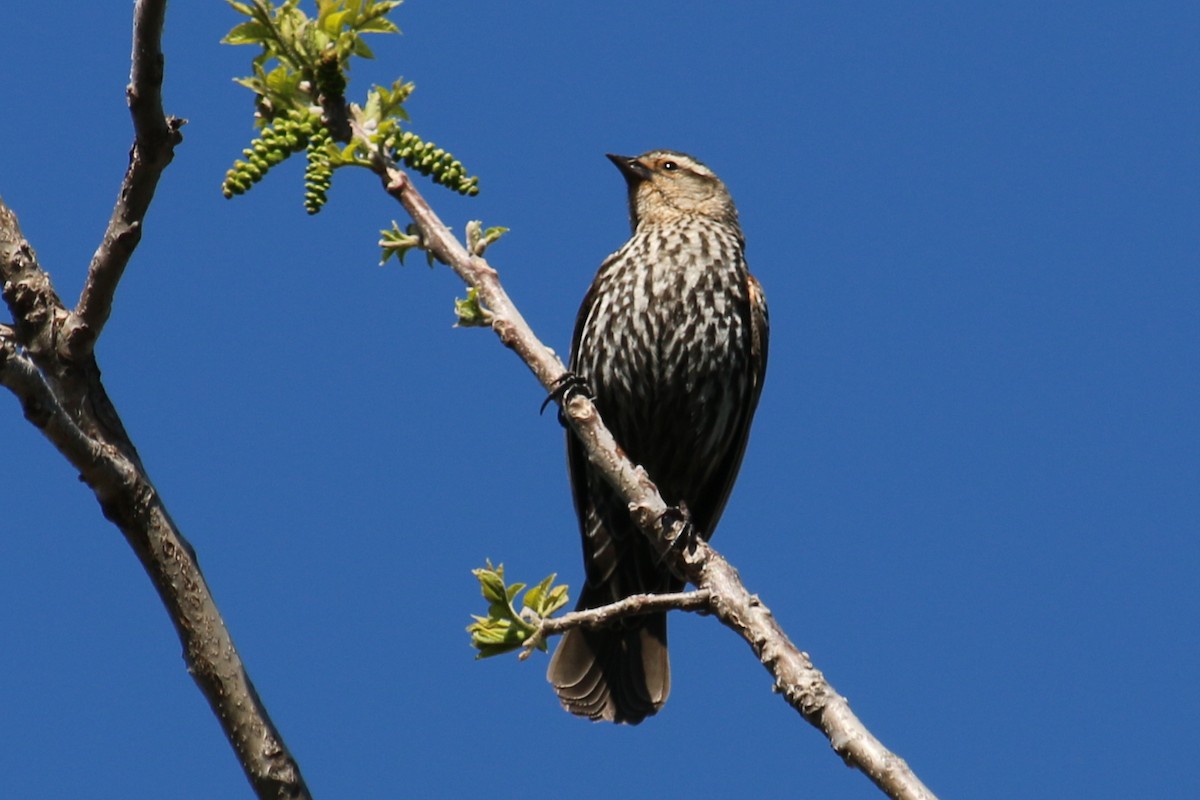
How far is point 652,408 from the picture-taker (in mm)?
5863

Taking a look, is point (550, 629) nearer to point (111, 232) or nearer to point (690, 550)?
point (690, 550)

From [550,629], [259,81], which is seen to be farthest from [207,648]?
[259,81]

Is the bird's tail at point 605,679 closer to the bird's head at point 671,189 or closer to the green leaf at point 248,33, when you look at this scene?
the bird's head at point 671,189

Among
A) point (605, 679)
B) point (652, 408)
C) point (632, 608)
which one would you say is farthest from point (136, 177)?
point (605, 679)

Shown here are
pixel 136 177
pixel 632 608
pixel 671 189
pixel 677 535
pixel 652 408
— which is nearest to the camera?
pixel 136 177

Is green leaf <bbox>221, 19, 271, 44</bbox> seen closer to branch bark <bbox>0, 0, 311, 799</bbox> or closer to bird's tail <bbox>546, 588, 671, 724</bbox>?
branch bark <bbox>0, 0, 311, 799</bbox>

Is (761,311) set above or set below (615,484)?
above

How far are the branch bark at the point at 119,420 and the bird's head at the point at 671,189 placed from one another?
345cm

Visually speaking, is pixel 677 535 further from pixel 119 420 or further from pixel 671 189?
pixel 671 189

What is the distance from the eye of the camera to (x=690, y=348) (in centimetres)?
584

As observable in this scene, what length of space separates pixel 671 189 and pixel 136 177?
3.68m

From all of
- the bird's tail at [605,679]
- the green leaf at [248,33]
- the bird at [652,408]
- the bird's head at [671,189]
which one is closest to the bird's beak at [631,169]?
the bird's head at [671,189]

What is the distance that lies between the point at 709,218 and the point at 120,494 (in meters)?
3.71

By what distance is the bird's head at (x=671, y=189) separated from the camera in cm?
659
